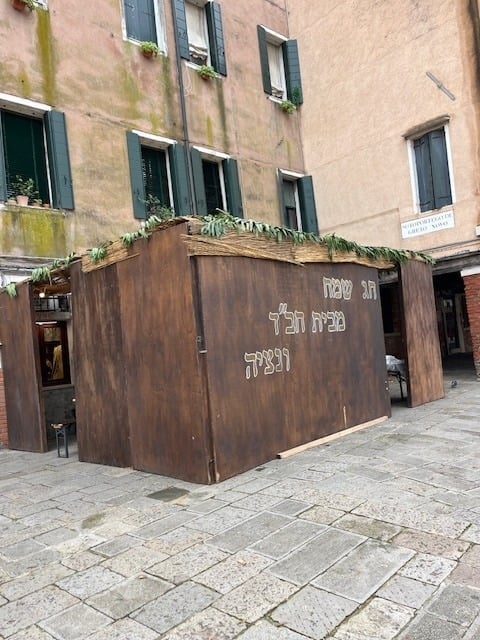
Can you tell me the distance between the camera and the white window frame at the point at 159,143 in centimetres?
1116

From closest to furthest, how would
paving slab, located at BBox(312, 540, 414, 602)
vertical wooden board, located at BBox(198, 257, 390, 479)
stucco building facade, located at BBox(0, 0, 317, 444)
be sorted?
1. paving slab, located at BBox(312, 540, 414, 602)
2. vertical wooden board, located at BBox(198, 257, 390, 479)
3. stucco building facade, located at BBox(0, 0, 317, 444)

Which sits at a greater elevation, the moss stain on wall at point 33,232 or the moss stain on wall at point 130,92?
the moss stain on wall at point 130,92

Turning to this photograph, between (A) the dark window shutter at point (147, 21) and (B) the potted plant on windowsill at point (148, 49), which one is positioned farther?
(A) the dark window shutter at point (147, 21)

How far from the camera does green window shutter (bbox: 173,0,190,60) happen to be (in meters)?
11.9

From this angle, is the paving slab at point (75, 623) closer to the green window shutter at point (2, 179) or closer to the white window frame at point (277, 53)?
the green window shutter at point (2, 179)

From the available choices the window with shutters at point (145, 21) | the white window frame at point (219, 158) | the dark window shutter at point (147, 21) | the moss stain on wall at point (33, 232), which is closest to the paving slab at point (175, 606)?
the moss stain on wall at point (33, 232)

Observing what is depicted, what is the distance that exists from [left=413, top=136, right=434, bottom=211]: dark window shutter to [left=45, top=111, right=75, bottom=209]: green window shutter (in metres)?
7.97

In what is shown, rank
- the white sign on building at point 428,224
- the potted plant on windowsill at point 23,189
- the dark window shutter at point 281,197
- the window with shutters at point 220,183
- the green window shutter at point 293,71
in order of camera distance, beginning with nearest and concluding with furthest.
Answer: the potted plant on windowsill at point 23,189, the white sign on building at point 428,224, the window with shutters at point 220,183, the dark window shutter at point 281,197, the green window shutter at point 293,71

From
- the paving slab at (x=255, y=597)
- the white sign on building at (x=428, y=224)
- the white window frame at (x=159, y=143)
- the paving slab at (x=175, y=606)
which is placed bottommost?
the paving slab at (x=255, y=597)

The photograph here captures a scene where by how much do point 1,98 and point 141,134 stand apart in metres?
2.84

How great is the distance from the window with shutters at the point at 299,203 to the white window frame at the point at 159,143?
11.9 ft

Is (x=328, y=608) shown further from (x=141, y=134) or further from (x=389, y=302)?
(x=389, y=302)

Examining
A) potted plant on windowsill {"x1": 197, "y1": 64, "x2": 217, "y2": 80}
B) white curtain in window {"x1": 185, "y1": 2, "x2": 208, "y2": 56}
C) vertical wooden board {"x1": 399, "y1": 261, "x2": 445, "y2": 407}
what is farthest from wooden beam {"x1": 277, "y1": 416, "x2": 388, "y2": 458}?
white curtain in window {"x1": 185, "y1": 2, "x2": 208, "y2": 56}

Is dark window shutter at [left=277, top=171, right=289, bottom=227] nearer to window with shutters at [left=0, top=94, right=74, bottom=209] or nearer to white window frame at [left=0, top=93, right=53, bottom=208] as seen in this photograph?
window with shutters at [left=0, top=94, right=74, bottom=209]
